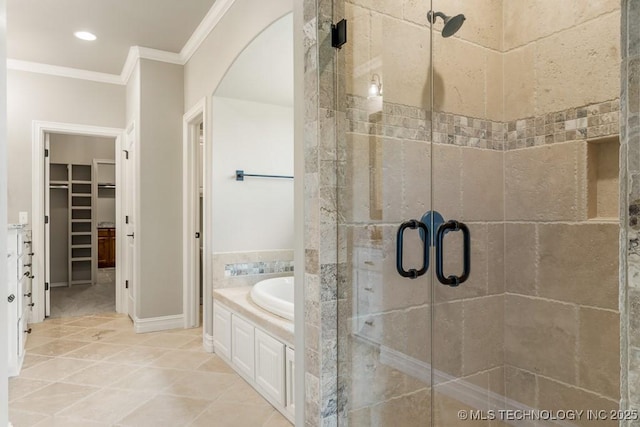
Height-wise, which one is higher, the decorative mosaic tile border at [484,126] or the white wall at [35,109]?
the white wall at [35,109]

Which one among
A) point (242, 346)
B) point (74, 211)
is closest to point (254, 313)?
point (242, 346)

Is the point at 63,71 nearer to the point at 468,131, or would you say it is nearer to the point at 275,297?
the point at 275,297

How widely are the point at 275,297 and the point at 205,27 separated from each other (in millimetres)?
2383

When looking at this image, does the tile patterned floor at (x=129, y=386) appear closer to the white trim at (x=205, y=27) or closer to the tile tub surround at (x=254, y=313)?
the tile tub surround at (x=254, y=313)

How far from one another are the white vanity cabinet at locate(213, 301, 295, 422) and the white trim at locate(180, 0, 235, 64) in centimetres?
233

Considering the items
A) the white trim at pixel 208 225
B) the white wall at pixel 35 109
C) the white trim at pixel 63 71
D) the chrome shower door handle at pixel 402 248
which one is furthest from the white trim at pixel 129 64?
the chrome shower door handle at pixel 402 248

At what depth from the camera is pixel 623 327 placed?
2.24 ft

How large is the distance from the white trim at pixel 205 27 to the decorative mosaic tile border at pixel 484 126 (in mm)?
2035

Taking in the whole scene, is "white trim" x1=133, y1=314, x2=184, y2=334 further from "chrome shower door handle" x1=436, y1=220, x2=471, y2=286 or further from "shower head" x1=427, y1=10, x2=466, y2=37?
"shower head" x1=427, y1=10, x2=466, y2=37

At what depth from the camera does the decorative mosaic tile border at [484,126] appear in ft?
5.36

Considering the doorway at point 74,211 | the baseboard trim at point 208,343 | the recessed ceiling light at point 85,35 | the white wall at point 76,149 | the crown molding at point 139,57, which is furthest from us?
the white wall at point 76,149

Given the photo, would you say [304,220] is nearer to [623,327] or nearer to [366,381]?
[366,381]

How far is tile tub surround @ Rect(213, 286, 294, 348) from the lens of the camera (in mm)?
2334

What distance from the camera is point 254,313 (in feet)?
8.82
